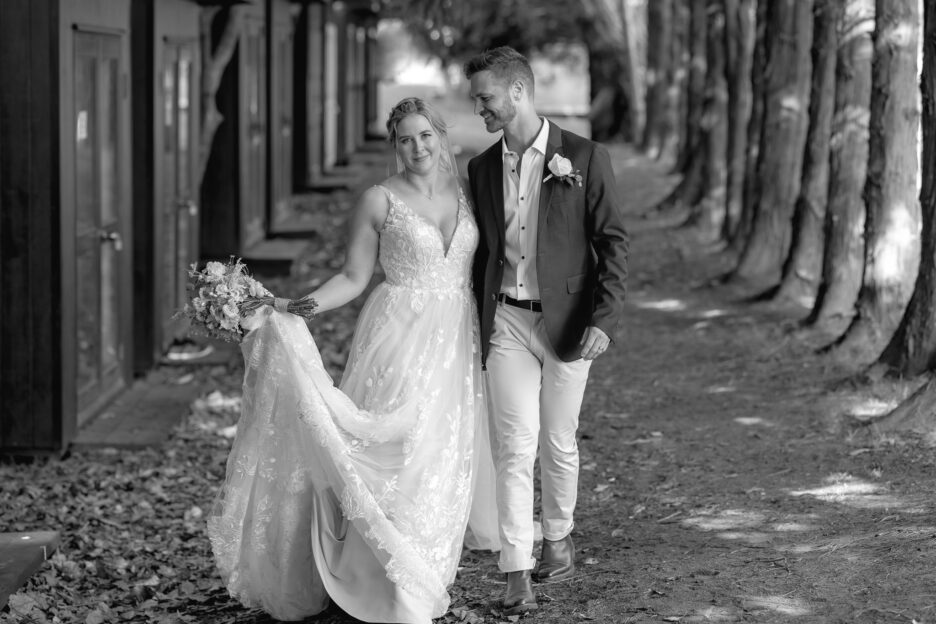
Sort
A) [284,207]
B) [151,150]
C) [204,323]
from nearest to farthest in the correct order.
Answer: [204,323] < [151,150] < [284,207]

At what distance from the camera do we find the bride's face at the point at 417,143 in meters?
5.74

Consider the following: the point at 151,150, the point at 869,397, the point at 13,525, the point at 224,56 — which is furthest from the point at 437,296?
the point at 224,56

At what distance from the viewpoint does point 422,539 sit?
18.8ft

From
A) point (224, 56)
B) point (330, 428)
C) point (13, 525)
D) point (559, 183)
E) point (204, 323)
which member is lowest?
point (13, 525)

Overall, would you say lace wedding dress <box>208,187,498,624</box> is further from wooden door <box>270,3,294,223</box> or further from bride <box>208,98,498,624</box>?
wooden door <box>270,3,294,223</box>

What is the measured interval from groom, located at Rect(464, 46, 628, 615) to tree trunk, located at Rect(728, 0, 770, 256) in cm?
965

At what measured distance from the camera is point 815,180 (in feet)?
42.8

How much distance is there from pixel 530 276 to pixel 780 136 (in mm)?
Result: 9602

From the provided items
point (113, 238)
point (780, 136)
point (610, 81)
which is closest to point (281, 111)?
point (780, 136)

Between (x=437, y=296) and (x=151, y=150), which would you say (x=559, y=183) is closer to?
(x=437, y=296)

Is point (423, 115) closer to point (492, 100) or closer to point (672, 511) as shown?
point (492, 100)

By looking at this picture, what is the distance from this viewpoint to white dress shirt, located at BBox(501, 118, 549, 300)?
19.3 ft

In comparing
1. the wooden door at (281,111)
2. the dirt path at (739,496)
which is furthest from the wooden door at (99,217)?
the wooden door at (281,111)

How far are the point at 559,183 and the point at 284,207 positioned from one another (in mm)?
14665
